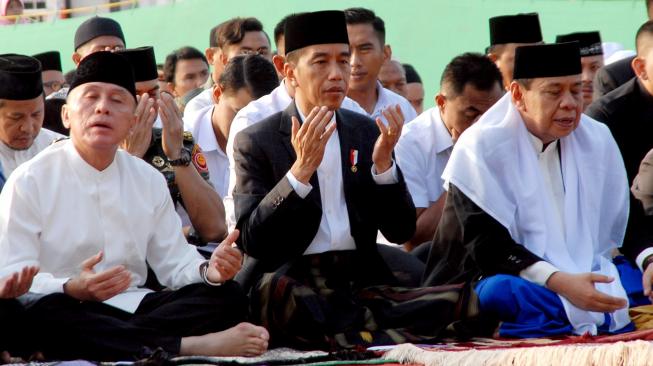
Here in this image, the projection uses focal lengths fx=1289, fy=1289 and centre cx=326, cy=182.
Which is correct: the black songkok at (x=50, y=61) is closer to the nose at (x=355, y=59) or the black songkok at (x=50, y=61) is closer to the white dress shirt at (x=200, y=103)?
the white dress shirt at (x=200, y=103)

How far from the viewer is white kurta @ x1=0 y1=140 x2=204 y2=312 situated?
4.52 metres

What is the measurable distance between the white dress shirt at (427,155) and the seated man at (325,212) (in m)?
0.94

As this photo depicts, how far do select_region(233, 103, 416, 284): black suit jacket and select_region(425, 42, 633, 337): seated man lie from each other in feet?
0.87

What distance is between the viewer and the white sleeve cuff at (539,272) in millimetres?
4941

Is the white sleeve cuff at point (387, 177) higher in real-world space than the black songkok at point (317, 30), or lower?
lower

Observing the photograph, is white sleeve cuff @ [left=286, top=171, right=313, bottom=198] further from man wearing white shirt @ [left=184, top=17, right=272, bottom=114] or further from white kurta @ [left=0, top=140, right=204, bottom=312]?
man wearing white shirt @ [left=184, top=17, right=272, bottom=114]

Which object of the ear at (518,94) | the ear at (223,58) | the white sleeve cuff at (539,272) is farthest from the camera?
the ear at (223,58)

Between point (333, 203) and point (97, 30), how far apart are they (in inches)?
114

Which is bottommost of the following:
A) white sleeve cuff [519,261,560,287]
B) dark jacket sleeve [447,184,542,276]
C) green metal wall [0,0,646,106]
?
green metal wall [0,0,646,106]

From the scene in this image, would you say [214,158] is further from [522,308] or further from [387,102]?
[522,308]

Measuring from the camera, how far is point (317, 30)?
212 inches

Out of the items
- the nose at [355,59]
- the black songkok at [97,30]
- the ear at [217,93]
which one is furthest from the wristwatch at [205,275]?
the black songkok at [97,30]

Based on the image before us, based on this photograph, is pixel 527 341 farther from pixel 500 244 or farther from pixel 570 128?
pixel 570 128

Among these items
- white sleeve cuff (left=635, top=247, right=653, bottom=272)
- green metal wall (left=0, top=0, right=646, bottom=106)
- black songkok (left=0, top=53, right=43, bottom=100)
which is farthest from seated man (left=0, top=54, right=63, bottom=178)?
green metal wall (left=0, top=0, right=646, bottom=106)
